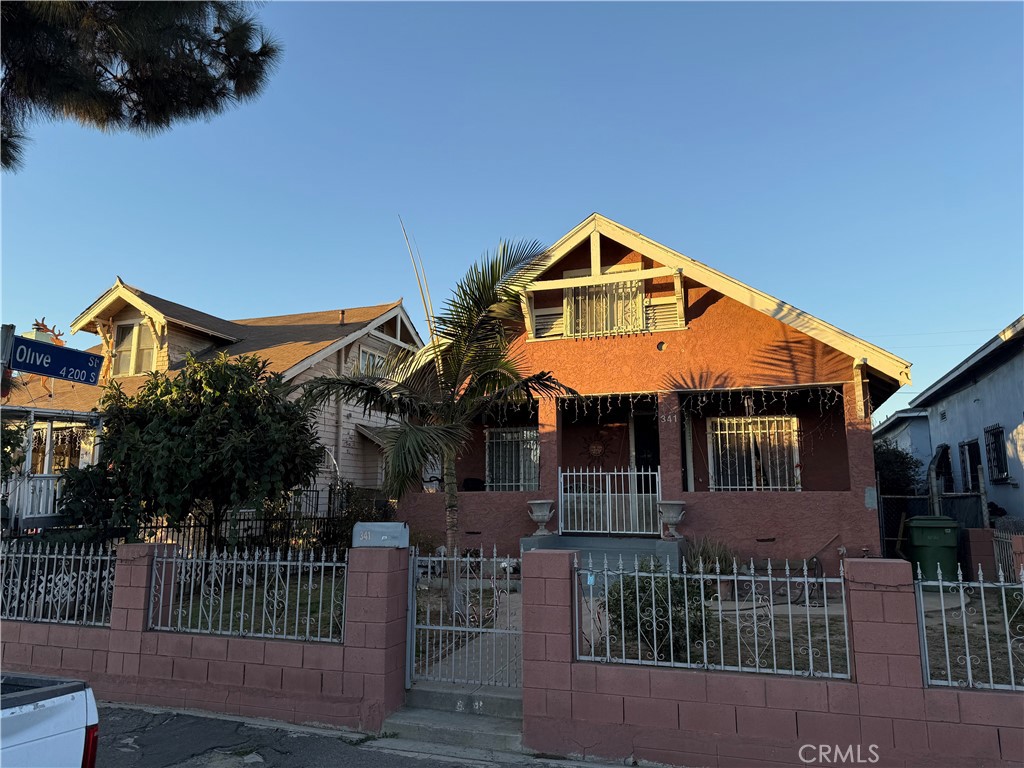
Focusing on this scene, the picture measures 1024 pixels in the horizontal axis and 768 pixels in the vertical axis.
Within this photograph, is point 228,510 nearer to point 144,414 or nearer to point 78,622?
point 144,414

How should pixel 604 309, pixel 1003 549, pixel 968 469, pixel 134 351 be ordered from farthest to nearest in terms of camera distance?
pixel 134 351
pixel 968 469
pixel 604 309
pixel 1003 549

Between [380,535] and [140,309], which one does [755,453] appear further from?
[140,309]

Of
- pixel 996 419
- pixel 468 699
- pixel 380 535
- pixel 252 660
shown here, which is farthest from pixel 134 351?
pixel 996 419

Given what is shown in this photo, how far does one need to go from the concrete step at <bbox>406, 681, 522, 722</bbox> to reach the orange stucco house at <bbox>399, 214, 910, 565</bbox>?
5522 mm

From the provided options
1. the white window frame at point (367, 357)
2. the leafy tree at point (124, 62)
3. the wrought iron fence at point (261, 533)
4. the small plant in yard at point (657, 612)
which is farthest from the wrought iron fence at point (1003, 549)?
the white window frame at point (367, 357)

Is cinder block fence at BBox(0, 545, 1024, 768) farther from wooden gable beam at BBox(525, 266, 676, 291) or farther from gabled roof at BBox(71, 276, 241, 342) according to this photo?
gabled roof at BBox(71, 276, 241, 342)

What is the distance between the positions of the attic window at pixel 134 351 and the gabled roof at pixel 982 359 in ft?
57.5

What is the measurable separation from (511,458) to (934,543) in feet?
25.0

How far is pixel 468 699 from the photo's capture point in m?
5.76

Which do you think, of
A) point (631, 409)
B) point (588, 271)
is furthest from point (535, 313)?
point (631, 409)

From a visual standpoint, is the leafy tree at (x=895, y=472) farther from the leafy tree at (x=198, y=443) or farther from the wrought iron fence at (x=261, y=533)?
the leafy tree at (x=198, y=443)

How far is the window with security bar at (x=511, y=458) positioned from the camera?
14.0 meters

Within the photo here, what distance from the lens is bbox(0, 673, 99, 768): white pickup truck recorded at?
2.48 meters

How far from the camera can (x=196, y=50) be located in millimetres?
8125
